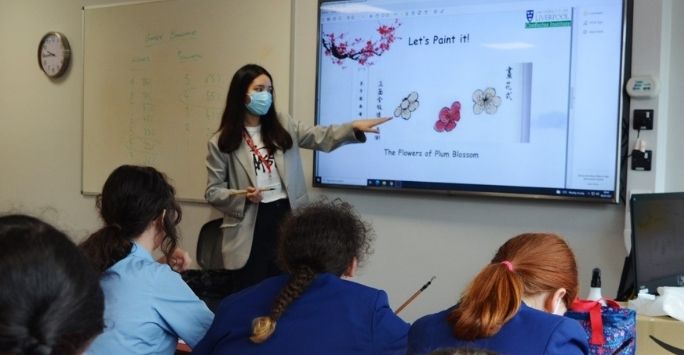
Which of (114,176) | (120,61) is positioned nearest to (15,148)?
(120,61)

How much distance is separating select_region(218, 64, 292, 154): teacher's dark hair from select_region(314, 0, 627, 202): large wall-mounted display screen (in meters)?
0.44

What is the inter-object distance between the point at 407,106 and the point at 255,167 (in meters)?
0.79

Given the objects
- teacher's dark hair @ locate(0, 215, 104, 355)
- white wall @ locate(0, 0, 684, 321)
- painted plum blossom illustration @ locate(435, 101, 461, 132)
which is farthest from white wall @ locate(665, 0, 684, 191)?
teacher's dark hair @ locate(0, 215, 104, 355)

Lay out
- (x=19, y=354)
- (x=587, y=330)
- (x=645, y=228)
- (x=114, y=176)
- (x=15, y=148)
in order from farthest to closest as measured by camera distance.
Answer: (x=15, y=148), (x=645, y=228), (x=114, y=176), (x=587, y=330), (x=19, y=354)

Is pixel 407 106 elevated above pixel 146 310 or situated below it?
above

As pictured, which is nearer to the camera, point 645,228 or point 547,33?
point 645,228

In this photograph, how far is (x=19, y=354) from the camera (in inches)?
30.1

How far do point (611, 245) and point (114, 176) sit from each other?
6.79 feet

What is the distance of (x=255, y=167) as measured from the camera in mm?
3076

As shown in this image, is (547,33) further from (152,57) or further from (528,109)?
(152,57)

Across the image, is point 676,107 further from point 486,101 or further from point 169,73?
point 169,73

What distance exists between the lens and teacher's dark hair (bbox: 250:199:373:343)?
4.93 ft

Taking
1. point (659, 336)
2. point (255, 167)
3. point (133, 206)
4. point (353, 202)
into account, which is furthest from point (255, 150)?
point (659, 336)

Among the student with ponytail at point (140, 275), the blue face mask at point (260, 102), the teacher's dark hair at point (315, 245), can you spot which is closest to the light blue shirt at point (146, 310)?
the student with ponytail at point (140, 275)
